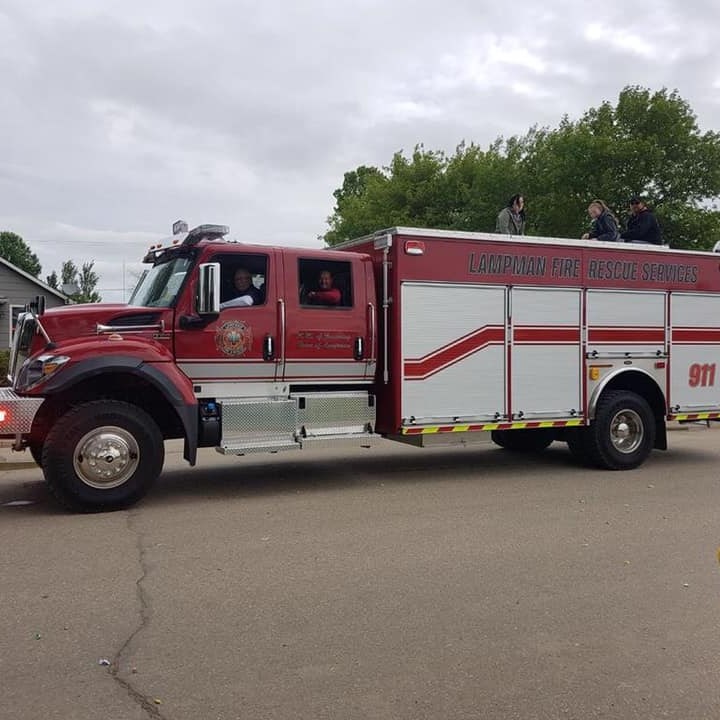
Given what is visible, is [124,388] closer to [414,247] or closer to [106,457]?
[106,457]

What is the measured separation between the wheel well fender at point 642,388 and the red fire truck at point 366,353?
0.03 meters

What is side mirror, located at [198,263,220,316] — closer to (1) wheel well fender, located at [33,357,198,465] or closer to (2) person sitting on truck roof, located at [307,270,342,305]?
(1) wheel well fender, located at [33,357,198,465]

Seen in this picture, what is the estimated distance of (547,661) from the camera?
374cm

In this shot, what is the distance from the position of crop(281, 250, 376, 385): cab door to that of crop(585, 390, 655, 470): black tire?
302 cm

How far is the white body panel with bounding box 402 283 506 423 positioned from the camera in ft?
26.9

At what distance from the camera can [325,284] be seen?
8.07 metres

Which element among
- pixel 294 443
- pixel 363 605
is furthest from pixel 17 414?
pixel 363 605

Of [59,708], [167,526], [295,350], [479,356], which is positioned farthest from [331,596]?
[479,356]

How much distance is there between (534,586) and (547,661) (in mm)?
1154

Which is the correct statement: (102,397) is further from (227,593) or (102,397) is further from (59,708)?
(59,708)

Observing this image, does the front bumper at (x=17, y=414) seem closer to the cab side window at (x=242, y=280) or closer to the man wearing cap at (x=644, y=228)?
the cab side window at (x=242, y=280)

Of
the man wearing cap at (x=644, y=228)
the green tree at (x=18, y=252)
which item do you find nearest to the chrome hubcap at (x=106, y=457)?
the man wearing cap at (x=644, y=228)

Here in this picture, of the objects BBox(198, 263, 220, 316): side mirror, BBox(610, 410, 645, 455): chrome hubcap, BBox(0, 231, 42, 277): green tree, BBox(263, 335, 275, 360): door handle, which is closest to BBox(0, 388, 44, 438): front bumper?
BBox(198, 263, 220, 316): side mirror

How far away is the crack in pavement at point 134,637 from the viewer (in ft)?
10.7
